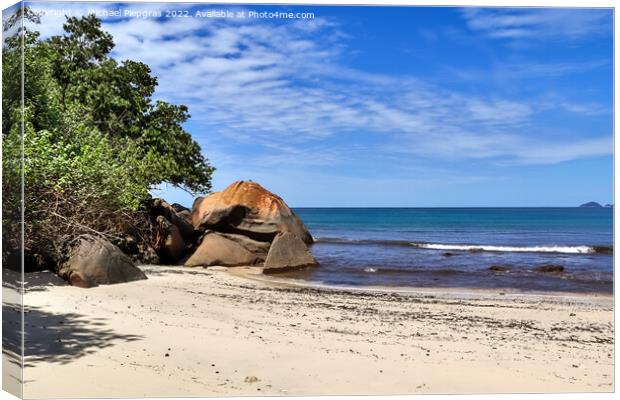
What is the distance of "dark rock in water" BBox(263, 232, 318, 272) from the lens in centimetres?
1794

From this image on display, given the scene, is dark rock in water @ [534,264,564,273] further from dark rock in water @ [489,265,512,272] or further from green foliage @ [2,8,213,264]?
green foliage @ [2,8,213,264]

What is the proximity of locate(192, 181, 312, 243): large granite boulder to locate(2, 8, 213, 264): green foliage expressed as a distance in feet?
6.57

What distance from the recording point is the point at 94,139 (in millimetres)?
12891

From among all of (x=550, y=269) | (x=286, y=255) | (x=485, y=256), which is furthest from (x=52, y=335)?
(x=485, y=256)

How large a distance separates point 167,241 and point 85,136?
5149 millimetres

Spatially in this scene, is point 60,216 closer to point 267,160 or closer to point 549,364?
point 267,160

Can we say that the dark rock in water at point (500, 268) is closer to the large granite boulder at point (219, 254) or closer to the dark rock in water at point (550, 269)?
the dark rock in water at point (550, 269)

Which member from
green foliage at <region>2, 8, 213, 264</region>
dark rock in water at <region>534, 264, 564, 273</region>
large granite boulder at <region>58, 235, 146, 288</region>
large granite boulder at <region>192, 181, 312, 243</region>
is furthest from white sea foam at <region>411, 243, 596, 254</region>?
large granite boulder at <region>58, 235, 146, 288</region>

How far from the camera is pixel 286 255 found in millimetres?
18156

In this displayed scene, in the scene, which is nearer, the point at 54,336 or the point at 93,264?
the point at 54,336

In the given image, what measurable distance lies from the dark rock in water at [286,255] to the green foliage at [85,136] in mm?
3030

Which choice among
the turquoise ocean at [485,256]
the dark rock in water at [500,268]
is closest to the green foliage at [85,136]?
the turquoise ocean at [485,256]

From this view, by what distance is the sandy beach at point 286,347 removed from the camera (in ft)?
18.2

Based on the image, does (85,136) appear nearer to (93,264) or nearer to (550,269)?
(93,264)
